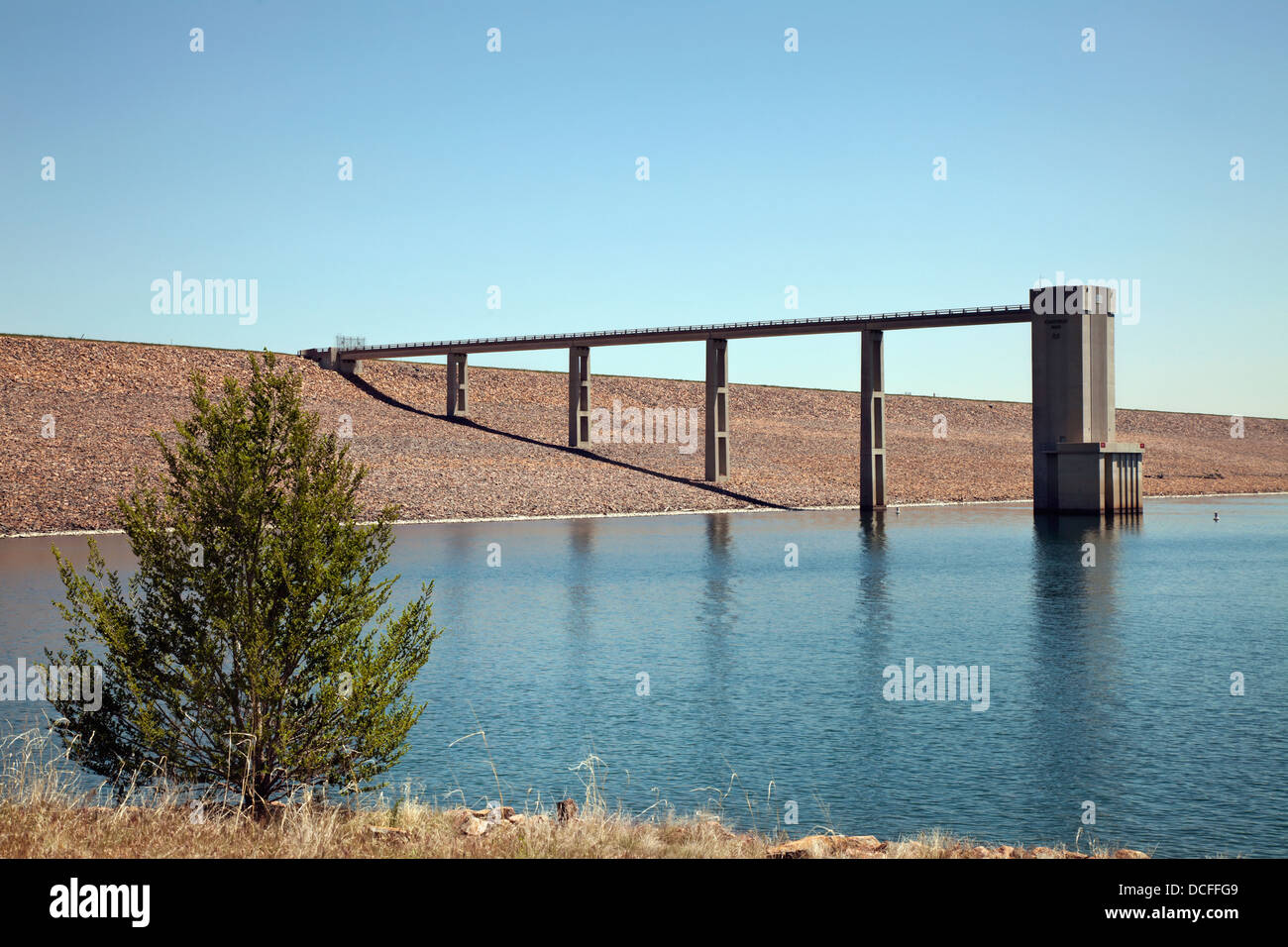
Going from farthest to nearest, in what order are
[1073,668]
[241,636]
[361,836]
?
[1073,668] → [241,636] → [361,836]

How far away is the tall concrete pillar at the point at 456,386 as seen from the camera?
113 m

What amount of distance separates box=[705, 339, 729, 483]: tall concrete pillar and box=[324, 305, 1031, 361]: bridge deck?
167 cm

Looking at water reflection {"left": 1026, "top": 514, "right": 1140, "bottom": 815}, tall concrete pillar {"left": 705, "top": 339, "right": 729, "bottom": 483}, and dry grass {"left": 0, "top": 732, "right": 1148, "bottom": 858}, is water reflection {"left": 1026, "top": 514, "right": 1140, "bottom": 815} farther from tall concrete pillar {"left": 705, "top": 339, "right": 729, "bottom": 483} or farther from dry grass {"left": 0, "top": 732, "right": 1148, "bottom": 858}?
tall concrete pillar {"left": 705, "top": 339, "right": 729, "bottom": 483}

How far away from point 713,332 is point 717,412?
7350 mm

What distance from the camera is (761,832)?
569 inches

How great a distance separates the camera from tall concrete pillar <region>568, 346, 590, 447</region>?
351ft

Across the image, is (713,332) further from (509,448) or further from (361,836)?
(361,836)

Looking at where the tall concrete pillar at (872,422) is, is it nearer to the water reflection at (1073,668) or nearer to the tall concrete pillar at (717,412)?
the tall concrete pillar at (717,412)

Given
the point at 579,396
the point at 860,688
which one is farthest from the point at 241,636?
the point at 579,396

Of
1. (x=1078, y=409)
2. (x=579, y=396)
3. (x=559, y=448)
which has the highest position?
(x=579, y=396)

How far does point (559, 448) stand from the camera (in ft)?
345

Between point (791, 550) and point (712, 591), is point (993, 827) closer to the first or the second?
point (712, 591)

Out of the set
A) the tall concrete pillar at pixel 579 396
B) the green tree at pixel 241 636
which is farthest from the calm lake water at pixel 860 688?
the tall concrete pillar at pixel 579 396

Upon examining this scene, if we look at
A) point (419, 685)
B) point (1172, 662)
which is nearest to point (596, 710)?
point (419, 685)
